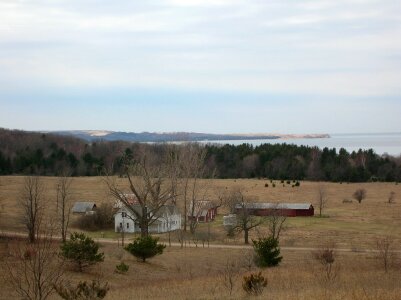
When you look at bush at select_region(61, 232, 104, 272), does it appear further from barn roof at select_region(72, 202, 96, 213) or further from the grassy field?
barn roof at select_region(72, 202, 96, 213)

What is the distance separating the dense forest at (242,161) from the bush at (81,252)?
70.4m

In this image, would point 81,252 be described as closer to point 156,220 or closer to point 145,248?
point 145,248

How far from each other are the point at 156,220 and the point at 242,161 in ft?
199

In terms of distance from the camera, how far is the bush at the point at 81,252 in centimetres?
2448

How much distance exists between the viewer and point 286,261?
3139 centimetres

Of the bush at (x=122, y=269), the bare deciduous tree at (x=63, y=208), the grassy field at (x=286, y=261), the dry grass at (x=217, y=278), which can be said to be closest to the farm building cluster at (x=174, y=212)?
the grassy field at (x=286, y=261)

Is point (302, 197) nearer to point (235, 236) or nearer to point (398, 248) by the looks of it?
A: point (235, 236)

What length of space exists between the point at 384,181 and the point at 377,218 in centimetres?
4640

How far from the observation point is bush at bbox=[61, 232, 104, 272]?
24.5 metres

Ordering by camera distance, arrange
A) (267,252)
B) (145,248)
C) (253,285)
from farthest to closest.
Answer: (145,248), (267,252), (253,285)

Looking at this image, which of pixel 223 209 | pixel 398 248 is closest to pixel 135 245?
pixel 398 248

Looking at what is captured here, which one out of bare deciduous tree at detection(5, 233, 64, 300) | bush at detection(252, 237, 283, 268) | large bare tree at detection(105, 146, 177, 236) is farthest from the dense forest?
bare deciduous tree at detection(5, 233, 64, 300)

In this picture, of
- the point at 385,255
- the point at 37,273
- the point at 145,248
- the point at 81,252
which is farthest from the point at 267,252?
the point at 37,273

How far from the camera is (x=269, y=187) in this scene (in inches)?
3501
